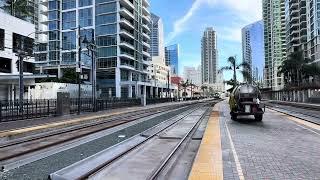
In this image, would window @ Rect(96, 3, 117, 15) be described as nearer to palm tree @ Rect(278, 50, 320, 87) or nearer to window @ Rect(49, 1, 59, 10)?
window @ Rect(49, 1, 59, 10)

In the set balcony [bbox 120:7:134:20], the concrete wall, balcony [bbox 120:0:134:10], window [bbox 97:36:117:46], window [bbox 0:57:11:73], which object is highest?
balcony [bbox 120:0:134:10]

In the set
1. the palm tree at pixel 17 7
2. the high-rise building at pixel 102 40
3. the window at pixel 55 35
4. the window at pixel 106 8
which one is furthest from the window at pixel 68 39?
the palm tree at pixel 17 7

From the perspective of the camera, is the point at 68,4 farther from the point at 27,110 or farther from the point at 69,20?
the point at 27,110

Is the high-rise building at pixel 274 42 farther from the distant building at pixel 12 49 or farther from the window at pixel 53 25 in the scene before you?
the distant building at pixel 12 49

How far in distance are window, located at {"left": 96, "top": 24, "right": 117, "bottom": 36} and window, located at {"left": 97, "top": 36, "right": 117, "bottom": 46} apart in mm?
1337

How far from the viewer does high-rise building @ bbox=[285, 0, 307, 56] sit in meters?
148

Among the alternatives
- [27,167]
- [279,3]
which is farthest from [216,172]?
[279,3]

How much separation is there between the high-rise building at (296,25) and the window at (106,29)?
7123 cm

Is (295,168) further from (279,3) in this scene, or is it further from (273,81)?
(279,3)

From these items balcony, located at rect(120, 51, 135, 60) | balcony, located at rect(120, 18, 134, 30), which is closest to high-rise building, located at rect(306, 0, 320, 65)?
balcony, located at rect(120, 18, 134, 30)

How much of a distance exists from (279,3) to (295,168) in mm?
195717

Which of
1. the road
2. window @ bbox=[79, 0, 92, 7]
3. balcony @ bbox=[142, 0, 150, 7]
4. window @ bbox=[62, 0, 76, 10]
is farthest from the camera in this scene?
balcony @ bbox=[142, 0, 150, 7]

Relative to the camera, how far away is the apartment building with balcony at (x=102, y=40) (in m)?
108

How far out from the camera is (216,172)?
10102 mm
